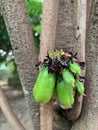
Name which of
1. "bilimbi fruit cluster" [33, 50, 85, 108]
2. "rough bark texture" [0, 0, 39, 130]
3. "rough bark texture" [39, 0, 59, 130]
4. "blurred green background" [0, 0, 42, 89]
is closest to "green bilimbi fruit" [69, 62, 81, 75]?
"bilimbi fruit cluster" [33, 50, 85, 108]

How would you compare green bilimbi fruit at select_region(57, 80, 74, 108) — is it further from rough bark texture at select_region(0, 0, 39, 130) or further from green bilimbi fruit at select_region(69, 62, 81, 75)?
rough bark texture at select_region(0, 0, 39, 130)

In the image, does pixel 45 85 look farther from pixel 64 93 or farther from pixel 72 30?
pixel 72 30

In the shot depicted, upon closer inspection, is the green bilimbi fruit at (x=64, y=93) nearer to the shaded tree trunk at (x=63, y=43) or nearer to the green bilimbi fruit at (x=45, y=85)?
the green bilimbi fruit at (x=45, y=85)

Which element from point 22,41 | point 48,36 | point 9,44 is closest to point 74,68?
point 48,36

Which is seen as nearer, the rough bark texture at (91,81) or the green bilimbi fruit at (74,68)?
the green bilimbi fruit at (74,68)

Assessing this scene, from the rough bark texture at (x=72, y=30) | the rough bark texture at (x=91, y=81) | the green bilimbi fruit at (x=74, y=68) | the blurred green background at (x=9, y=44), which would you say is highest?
the rough bark texture at (x=72, y=30)

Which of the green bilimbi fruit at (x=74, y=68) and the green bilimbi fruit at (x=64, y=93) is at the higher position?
the green bilimbi fruit at (x=74, y=68)

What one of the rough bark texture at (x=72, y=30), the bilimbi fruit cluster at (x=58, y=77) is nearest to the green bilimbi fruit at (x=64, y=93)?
the bilimbi fruit cluster at (x=58, y=77)
